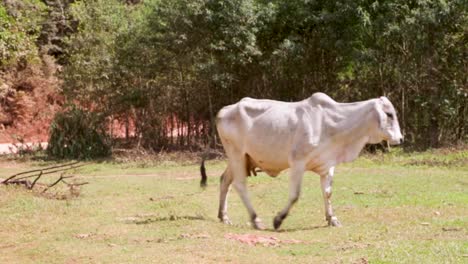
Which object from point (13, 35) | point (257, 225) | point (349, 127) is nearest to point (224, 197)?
point (257, 225)

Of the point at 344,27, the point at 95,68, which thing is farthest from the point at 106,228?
the point at 95,68

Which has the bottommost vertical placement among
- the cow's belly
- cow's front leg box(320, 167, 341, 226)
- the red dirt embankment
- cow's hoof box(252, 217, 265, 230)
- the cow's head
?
cow's hoof box(252, 217, 265, 230)

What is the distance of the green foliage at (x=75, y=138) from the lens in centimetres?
2302

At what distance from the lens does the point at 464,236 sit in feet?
28.2

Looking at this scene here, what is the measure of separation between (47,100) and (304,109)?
2658cm

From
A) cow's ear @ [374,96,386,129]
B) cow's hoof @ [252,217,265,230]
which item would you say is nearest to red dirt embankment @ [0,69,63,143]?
cow's hoof @ [252,217,265,230]

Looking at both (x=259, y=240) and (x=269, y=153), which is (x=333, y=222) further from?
(x=259, y=240)

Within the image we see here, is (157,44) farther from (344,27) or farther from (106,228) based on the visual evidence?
(106,228)

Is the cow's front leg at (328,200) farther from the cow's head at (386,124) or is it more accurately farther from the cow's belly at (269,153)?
the cow's head at (386,124)

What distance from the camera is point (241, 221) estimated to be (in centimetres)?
1115

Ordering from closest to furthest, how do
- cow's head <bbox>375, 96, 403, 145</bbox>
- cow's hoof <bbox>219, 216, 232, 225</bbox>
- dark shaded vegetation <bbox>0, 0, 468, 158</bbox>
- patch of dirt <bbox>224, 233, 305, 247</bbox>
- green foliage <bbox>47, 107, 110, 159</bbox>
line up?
patch of dirt <bbox>224, 233, 305, 247</bbox>, cow's head <bbox>375, 96, 403, 145</bbox>, cow's hoof <bbox>219, 216, 232, 225</bbox>, dark shaded vegetation <bbox>0, 0, 468, 158</bbox>, green foliage <bbox>47, 107, 110, 159</bbox>

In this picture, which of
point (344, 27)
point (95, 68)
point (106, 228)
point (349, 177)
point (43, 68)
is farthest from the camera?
point (43, 68)

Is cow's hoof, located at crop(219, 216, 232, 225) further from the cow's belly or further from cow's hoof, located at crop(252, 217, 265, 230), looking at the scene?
the cow's belly

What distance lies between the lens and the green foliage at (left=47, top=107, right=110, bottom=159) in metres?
23.0
